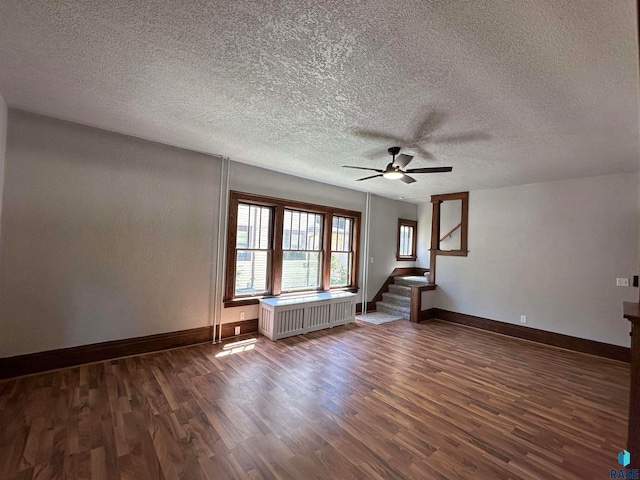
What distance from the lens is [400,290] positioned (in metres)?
6.62

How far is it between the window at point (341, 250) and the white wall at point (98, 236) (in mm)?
2645

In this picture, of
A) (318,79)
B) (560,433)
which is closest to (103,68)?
(318,79)

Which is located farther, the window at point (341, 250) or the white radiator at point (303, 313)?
the window at point (341, 250)

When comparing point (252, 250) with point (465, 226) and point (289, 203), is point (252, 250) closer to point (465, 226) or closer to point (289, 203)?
point (289, 203)

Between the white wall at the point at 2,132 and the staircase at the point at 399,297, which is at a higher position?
the white wall at the point at 2,132

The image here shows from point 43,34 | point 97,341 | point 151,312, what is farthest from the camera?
point 151,312

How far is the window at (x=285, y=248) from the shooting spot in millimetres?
4445

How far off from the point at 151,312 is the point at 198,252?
3.21ft

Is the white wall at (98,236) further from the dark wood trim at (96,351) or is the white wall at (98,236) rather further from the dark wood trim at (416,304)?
the dark wood trim at (416,304)

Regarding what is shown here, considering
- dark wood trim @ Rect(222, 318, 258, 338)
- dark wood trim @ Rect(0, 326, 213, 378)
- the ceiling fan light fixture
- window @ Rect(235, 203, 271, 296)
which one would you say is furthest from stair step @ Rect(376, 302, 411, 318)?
dark wood trim @ Rect(0, 326, 213, 378)

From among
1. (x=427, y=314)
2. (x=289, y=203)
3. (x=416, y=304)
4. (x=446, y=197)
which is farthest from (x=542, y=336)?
(x=289, y=203)

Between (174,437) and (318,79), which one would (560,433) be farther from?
(318,79)

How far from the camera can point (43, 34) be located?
173 cm

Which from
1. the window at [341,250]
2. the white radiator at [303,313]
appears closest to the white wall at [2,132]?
the white radiator at [303,313]
